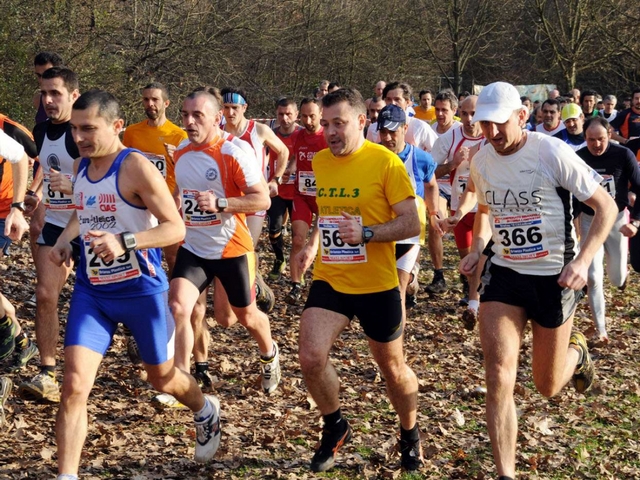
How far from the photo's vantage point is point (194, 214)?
629 centimetres

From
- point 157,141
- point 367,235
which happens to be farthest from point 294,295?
point 367,235

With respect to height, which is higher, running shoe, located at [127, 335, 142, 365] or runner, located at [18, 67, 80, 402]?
runner, located at [18, 67, 80, 402]

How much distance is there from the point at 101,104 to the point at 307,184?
539cm

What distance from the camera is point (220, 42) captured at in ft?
74.9

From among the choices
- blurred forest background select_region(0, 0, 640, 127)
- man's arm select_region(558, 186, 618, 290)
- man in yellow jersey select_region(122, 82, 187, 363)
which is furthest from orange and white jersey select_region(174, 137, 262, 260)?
blurred forest background select_region(0, 0, 640, 127)

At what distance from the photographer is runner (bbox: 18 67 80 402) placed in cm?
621

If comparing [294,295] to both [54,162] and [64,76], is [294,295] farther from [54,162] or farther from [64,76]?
[64,76]

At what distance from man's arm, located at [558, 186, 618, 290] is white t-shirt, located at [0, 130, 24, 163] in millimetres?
3773

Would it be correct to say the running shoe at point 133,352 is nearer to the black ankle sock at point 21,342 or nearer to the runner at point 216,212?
the black ankle sock at point 21,342

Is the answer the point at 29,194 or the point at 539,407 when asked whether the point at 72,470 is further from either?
the point at 539,407

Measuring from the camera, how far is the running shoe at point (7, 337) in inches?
259

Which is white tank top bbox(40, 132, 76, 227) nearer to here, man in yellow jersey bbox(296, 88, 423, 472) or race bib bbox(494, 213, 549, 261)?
man in yellow jersey bbox(296, 88, 423, 472)

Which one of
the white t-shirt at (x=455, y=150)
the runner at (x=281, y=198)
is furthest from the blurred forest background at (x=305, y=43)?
the white t-shirt at (x=455, y=150)

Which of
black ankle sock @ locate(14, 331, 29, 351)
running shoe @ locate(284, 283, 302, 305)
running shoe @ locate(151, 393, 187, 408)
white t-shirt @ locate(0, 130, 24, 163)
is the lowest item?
running shoe @ locate(151, 393, 187, 408)
